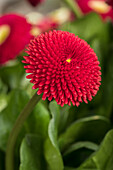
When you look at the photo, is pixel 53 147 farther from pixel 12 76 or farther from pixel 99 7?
pixel 99 7

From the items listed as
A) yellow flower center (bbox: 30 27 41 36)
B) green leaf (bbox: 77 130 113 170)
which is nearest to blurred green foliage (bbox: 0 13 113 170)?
green leaf (bbox: 77 130 113 170)

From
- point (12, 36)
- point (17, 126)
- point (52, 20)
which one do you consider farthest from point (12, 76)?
point (52, 20)

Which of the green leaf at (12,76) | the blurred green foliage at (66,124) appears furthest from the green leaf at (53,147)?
the green leaf at (12,76)

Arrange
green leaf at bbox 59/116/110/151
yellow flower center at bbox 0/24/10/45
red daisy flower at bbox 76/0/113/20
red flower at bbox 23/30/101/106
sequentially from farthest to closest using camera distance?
1. red daisy flower at bbox 76/0/113/20
2. yellow flower center at bbox 0/24/10/45
3. green leaf at bbox 59/116/110/151
4. red flower at bbox 23/30/101/106

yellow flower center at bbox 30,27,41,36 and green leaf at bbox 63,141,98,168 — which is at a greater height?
yellow flower center at bbox 30,27,41,36

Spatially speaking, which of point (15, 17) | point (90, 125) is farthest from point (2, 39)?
point (90, 125)

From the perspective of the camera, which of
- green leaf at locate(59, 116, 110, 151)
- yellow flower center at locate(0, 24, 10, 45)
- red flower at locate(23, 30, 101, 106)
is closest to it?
→ red flower at locate(23, 30, 101, 106)

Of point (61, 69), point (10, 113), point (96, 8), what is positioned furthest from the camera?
point (96, 8)

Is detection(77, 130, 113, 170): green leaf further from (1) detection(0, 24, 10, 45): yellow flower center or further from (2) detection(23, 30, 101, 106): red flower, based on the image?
(1) detection(0, 24, 10, 45): yellow flower center
